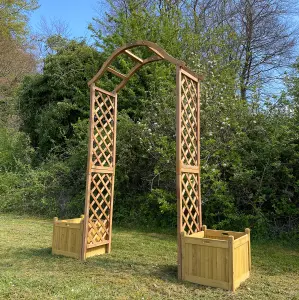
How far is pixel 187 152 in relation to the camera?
144 inches

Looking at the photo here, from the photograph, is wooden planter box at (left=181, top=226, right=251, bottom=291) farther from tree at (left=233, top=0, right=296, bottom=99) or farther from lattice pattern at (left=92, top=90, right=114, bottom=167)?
tree at (left=233, top=0, right=296, bottom=99)

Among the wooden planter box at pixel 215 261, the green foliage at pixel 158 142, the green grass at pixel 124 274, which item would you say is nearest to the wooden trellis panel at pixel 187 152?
the wooden planter box at pixel 215 261

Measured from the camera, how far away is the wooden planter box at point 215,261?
293 centimetres

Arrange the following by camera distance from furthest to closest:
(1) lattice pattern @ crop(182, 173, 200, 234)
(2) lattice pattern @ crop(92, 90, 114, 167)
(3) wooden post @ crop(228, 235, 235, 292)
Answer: (2) lattice pattern @ crop(92, 90, 114, 167), (1) lattice pattern @ crop(182, 173, 200, 234), (3) wooden post @ crop(228, 235, 235, 292)

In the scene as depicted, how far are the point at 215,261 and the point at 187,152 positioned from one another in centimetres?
122

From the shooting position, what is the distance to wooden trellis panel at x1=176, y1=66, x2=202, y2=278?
3371 millimetres

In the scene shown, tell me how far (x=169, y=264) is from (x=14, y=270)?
1.70 meters

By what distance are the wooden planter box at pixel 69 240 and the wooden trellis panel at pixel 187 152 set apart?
1.25 metres

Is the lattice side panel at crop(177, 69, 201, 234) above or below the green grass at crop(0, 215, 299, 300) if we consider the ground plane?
above

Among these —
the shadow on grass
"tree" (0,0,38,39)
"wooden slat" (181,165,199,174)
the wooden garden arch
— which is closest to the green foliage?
the shadow on grass

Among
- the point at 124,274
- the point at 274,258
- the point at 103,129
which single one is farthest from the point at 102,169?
the point at 274,258

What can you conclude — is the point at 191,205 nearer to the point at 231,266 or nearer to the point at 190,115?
the point at 231,266

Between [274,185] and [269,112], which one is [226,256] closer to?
[274,185]

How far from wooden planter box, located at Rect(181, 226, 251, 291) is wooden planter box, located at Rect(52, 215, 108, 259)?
4.53 feet
